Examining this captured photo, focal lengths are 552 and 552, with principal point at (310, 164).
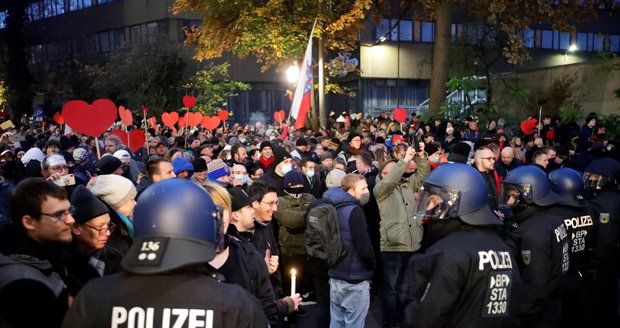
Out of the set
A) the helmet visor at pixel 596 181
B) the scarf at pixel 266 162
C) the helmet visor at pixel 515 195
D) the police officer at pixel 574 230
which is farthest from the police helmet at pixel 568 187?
the scarf at pixel 266 162

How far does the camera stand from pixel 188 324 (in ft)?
6.48

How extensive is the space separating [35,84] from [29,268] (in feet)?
160

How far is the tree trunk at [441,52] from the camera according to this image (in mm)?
20578

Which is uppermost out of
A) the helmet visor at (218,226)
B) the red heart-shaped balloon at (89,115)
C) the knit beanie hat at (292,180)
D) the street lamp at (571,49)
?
the street lamp at (571,49)

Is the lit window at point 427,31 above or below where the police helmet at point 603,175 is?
above

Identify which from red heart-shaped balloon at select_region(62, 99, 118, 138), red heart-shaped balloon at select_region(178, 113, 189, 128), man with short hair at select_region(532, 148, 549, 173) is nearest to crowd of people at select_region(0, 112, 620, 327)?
red heart-shaped balloon at select_region(62, 99, 118, 138)

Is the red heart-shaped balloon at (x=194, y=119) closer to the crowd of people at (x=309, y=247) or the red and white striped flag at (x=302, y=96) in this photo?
the red and white striped flag at (x=302, y=96)

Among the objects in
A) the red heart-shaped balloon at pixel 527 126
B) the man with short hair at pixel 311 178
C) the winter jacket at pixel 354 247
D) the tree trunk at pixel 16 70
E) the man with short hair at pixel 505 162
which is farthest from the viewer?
the tree trunk at pixel 16 70

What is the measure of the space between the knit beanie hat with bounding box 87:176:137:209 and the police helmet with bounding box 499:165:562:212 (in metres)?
3.18

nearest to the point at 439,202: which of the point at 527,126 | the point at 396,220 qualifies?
the point at 396,220

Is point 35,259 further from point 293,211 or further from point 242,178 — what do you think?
point 242,178

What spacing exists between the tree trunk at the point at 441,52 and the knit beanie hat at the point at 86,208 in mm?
18165

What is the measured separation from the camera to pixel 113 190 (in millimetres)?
4141

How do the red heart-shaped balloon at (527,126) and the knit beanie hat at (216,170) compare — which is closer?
the knit beanie hat at (216,170)
